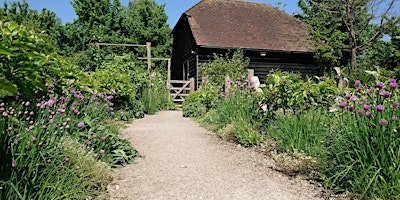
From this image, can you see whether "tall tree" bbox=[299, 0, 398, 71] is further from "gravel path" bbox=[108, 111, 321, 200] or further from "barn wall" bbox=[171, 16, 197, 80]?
"gravel path" bbox=[108, 111, 321, 200]

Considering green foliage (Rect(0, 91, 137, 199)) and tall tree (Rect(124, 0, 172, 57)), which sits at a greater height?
tall tree (Rect(124, 0, 172, 57))

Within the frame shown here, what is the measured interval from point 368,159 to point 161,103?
10646 mm

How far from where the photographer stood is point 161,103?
42.5 feet

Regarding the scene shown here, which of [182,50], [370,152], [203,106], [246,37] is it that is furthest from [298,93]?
[182,50]

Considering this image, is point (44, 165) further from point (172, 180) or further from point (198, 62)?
point (198, 62)

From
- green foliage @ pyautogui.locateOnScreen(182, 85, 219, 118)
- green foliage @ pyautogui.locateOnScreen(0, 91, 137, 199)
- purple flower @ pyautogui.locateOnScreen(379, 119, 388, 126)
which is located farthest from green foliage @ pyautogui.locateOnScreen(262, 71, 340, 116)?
green foliage @ pyautogui.locateOnScreen(182, 85, 219, 118)

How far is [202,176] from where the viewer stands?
3.49 meters

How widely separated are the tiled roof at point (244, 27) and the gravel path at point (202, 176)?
11.1m

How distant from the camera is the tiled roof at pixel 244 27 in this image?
1628 cm

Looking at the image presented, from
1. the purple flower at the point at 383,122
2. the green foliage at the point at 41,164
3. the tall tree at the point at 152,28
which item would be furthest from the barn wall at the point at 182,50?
the purple flower at the point at 383,122

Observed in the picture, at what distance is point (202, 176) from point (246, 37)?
46.8 ft

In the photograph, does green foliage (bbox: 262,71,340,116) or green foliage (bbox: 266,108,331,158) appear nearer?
green foliage (bbox: 266,108,331,158)

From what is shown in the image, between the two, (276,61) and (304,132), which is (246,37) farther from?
(304,132)

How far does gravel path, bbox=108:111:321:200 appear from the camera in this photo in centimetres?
299
